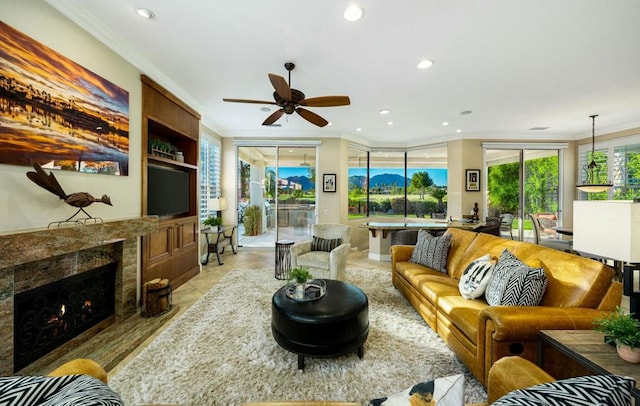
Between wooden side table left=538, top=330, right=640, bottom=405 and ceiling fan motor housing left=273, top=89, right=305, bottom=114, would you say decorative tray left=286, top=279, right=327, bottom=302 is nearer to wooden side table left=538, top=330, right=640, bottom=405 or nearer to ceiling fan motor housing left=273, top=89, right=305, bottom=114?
wooden side table left=538, top=330, right=640, bottom=405

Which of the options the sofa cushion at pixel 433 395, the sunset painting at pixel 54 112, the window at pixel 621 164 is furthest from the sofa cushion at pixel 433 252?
the window at pixel 621 164

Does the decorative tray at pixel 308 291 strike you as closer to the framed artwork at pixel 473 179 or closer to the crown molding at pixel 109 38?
the crown molding at pixel 109 38

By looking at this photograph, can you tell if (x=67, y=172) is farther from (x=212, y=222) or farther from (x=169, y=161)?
(x=212, y=222)

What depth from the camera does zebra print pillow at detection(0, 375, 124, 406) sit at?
704 millimetres

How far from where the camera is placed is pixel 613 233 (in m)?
1.27

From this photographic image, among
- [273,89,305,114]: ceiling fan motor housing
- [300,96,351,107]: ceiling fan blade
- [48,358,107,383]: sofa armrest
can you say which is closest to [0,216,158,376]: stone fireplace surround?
[48,358,107,383]: sofa armrest

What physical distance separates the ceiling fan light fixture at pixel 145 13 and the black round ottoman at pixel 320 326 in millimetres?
2789

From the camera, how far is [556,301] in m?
1.81

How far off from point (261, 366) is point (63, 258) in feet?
6.41

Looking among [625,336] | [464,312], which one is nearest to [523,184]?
[464,312]

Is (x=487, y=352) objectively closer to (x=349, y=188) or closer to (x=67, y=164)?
(x=67, y=164)

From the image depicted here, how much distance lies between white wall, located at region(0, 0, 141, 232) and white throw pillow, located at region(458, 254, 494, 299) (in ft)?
11.9

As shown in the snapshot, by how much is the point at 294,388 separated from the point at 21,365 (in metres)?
Answer: 2.07

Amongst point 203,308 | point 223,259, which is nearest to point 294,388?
point 203,308
